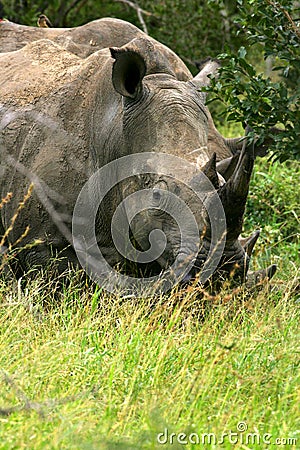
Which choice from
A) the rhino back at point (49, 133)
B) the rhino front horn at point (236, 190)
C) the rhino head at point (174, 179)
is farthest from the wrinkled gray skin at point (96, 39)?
the rhino front horn at point (236, 190)

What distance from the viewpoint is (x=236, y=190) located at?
5871 mm

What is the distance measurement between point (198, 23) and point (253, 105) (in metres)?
8.32

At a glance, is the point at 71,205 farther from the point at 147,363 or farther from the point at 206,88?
the point at 147,363

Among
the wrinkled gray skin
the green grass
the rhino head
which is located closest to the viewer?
the green grass

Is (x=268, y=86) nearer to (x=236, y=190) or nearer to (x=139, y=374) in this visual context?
(x=236, y=190)

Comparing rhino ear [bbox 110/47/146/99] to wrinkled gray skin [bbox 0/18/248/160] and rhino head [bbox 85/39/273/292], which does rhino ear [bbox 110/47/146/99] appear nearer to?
rhino head [bbox 85/39/273/292]

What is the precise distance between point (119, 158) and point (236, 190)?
1016mm

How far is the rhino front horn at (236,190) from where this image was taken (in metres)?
5.86

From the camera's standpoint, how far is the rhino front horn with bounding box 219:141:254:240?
586 cm

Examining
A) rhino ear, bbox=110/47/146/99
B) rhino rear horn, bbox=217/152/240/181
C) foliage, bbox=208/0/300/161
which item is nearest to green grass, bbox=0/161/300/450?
rhino rear horn, bbox=217/152/240/181

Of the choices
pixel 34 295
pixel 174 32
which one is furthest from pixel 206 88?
pixel 174 32

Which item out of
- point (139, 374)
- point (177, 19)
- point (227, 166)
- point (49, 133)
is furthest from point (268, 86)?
point (177, 19)

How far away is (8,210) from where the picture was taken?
7117 millimetres

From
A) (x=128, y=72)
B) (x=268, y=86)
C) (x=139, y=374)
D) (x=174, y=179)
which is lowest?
(x=139, y=374)
